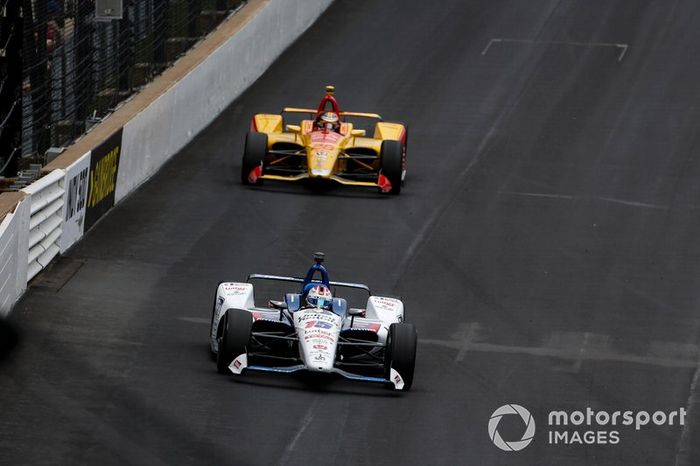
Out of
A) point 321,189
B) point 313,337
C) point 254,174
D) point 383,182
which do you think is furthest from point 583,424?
point 254,174

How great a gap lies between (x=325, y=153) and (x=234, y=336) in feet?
30.1

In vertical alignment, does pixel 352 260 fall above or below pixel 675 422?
below

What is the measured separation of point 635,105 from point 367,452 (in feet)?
59.0

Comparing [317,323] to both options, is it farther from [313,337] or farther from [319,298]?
[319,298]

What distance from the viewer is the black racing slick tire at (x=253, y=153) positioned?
80.7ft

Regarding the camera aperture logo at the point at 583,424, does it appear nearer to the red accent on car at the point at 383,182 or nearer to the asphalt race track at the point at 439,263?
the asphalt race track at the point at 439,263

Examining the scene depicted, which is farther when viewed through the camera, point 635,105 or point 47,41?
point 635,105

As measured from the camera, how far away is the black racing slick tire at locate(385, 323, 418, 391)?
1566cm

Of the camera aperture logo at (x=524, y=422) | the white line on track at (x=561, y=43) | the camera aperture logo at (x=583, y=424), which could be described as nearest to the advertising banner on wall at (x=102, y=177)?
the camera aperture logo at (x=524, y=422)

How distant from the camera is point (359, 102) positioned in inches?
1200

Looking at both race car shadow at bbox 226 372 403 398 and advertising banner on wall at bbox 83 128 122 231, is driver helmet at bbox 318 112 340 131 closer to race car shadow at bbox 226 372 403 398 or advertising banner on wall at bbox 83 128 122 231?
advertising banner on wall at bbox 83 128 122 231

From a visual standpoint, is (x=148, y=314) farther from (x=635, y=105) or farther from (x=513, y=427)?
(x=635, y=105)

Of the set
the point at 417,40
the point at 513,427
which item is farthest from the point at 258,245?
the point at 417,40

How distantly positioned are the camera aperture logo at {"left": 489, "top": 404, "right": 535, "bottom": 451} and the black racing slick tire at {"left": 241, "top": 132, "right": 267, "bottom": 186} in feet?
32.6
